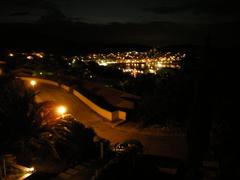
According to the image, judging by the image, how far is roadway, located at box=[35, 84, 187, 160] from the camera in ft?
53.1

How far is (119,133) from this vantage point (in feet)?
63.4

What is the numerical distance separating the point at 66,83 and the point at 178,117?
→ 14.2m

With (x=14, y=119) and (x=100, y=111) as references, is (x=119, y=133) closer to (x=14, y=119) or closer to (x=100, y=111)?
A: (x=100, y=111)

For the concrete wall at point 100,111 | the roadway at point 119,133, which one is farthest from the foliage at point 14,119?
the concrete wall at point 100,111

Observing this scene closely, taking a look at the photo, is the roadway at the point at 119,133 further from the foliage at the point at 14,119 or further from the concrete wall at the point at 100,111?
the foliage at the point at 14,119

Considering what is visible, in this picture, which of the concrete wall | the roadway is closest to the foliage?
the roadway

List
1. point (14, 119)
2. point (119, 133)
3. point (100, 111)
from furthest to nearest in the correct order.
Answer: point (100, 111) → point (119, 133) → point (14, 119)

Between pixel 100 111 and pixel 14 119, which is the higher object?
pixel 14 119

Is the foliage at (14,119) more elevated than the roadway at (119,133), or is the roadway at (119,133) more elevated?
the foliage at (14,119)

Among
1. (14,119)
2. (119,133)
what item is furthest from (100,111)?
(14,119)

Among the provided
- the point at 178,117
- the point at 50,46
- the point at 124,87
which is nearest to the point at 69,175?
the point at 178,117

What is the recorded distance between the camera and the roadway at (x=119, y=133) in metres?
16.2

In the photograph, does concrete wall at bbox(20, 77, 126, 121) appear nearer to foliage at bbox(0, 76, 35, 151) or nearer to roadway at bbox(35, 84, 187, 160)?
roadway at bbox(35, 84, 187, 160)

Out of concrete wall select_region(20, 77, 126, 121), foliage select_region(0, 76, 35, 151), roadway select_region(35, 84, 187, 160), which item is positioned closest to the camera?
foliage select_region(0, 76, 35, 151)
